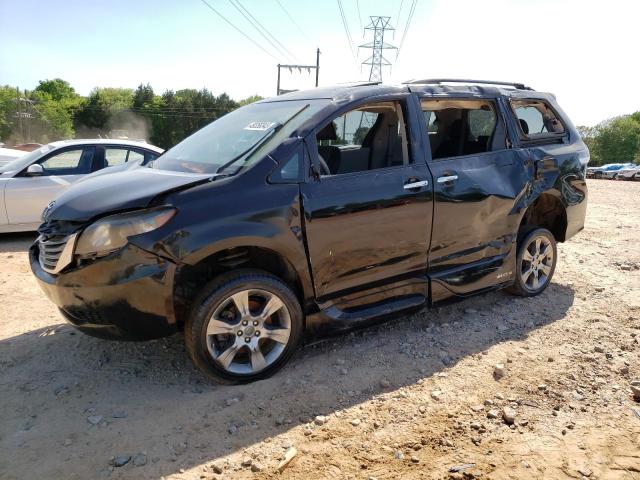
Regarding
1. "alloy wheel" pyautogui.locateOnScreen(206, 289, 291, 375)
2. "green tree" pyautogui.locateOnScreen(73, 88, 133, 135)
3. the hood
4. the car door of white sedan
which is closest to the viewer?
the hood

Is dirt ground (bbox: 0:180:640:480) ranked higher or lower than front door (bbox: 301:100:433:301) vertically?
lower

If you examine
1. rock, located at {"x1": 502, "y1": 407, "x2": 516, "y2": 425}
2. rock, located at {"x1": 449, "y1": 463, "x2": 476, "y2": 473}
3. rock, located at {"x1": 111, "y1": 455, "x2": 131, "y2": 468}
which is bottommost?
rock, located at {"x1": 111, "y1": 455, "x2": 131, "y2": 468}

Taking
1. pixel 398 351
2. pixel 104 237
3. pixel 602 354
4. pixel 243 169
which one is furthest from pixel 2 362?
pixel 602 354

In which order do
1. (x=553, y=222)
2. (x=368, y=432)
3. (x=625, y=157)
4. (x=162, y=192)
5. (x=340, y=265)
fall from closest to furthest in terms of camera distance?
1. (x=368, y=432)
2. (x=162, y=192)
3. (x=340, y=265)
4. (x=553, y=222)
5. (x=625, y=157)

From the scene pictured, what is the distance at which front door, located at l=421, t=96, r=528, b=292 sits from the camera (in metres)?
3.88

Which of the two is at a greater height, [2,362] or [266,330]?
[266,330]

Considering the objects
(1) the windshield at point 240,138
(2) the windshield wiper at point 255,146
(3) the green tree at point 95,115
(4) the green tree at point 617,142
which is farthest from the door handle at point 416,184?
(4) the green tree at point 617,142

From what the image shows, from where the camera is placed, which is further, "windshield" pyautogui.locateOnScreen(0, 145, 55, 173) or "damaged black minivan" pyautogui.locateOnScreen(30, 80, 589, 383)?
"windshield" pyautogui.locateOnScreen(0, 145, 55, 173)

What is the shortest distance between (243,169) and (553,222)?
3.38m

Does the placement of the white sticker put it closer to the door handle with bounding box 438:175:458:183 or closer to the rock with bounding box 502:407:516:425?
the door handle with bounding box 438:175:458:183

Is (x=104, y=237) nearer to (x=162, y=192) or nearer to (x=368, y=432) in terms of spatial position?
(x=162, y=192)

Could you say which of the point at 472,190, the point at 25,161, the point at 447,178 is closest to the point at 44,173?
the point at 25,161

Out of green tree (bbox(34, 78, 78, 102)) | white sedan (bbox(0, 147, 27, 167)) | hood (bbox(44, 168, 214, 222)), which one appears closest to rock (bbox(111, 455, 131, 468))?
hood (bbox(44, 168, 214, 222))

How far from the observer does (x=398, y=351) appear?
12.2ft
